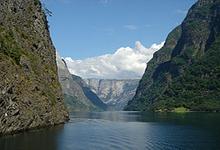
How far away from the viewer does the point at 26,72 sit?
459 feet

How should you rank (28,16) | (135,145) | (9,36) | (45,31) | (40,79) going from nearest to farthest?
(135,145), (9,36), (40,79), (28,16), (45,31)

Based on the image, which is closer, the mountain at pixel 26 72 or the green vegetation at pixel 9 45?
the mountain at pixel 26 72

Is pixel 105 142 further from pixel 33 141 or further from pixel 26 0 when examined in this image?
pixel 26 0

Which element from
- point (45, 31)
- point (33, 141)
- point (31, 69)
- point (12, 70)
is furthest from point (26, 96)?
point (45, 31)

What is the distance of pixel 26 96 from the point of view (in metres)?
128

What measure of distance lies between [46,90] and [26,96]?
1271 inches

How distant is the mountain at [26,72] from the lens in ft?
372

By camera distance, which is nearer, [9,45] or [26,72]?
[9,45]

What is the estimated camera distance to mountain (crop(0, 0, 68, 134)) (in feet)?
372

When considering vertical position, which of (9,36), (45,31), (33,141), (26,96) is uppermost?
(45,31)

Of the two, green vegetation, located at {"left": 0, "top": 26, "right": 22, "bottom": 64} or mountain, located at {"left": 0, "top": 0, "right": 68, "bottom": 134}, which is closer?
mountain, located at {"left": 0, "top": 0, "right": 68, "bottom": 134}

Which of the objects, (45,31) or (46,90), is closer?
(46,90)

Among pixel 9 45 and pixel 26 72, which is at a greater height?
pixel 9 45

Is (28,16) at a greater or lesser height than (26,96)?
greater
